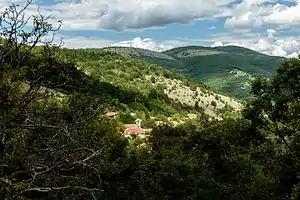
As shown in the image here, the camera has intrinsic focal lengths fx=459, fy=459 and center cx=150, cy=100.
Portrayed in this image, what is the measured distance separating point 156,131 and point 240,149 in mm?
12674

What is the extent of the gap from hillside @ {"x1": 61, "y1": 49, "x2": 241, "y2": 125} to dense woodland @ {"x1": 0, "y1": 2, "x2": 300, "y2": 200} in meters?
84.1

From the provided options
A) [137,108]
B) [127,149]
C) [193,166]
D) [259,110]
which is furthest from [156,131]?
[137,108]

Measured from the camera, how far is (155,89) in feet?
482

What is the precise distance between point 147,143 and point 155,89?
104 metres

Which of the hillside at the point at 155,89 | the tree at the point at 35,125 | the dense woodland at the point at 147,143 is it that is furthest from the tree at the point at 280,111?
the hillside at the point at 155,89

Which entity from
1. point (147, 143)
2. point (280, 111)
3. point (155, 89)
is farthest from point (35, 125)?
point (155, 89)

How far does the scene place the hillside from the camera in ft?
423

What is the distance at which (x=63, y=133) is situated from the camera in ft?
25.0

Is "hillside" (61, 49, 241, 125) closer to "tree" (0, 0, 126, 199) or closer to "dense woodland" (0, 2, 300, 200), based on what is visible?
"dense woodland" (0, 2, 300, 200)

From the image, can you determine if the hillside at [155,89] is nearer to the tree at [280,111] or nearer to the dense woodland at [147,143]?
the dense woodland at [147,143]

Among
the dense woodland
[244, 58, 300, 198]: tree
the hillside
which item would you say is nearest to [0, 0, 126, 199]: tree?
the dense woodland

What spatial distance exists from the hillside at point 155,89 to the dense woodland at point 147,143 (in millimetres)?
84127

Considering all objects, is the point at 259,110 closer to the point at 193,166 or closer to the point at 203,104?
the point at 193,166

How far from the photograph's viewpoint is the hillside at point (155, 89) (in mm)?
128812
